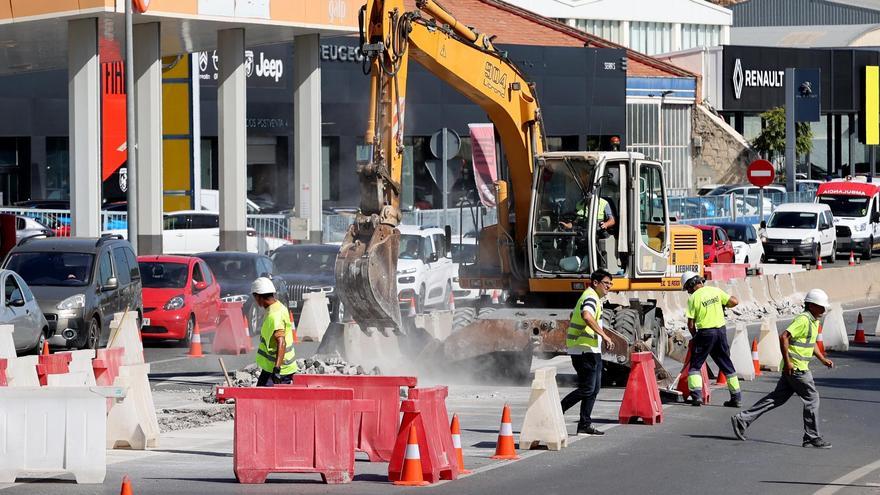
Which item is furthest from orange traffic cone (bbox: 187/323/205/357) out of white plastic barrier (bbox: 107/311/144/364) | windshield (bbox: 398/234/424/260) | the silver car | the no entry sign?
the no entry sign

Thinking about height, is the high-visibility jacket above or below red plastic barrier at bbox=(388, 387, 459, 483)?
above

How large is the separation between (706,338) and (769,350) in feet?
17.3

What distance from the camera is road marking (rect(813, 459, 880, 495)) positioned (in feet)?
43.8

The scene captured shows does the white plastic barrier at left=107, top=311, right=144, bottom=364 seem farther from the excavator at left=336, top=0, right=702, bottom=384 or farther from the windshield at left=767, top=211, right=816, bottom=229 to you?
the windshield at left=767, top=211, right=816, bottom=229

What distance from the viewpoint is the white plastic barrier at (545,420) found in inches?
607

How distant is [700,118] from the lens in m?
77.1

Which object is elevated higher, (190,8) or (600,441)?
(190,8)

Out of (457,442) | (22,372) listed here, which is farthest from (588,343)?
(22,372)

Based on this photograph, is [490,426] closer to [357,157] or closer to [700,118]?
[357,157]

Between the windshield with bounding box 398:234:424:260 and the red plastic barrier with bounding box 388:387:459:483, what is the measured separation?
18.9 meters

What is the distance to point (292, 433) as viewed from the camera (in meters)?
13.3

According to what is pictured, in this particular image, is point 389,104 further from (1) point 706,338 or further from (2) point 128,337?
(2) point 128,337

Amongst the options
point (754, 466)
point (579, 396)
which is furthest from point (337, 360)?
point (754, 466)

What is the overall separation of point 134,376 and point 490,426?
4265 mm
